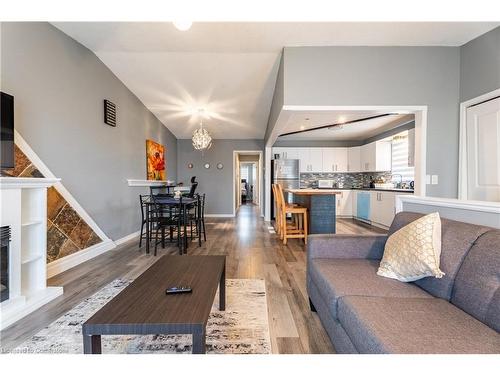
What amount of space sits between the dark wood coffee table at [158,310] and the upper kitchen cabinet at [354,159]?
21.3 ft

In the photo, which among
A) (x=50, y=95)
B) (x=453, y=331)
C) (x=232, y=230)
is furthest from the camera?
(x=232, y=230)

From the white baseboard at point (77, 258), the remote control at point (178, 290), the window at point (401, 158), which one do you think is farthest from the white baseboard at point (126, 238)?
the window at point (401, 158)

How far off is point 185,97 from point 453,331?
211 inches

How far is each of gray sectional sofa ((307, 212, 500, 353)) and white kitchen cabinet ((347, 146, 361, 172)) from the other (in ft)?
19.5

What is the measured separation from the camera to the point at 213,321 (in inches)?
73.8

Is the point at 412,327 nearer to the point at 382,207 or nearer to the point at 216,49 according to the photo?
the point at 216,49

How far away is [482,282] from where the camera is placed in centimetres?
119

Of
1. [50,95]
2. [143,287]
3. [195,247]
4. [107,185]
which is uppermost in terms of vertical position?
[50,95]

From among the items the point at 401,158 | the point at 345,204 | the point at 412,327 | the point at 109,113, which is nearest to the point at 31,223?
the point at 109,113

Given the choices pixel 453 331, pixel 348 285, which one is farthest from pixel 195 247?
pixel 453 331

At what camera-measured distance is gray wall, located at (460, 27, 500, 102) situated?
2641mm

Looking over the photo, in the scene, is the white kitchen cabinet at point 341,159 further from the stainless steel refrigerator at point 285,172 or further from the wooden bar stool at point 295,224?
the wooden bar stool at point 295,224

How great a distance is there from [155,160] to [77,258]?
320 centimetres

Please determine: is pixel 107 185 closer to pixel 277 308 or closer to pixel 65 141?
pixel 65 141
